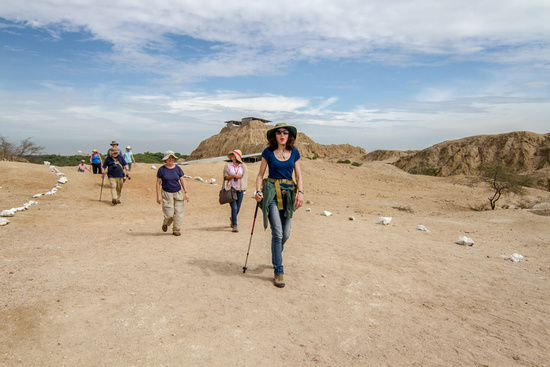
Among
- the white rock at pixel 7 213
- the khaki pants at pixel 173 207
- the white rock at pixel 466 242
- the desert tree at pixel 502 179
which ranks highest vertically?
the desert tree at pixel 502 179

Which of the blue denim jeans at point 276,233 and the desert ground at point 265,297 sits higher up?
the blue denim jeans at point 276,233

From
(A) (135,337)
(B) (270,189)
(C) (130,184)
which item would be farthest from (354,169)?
(A) (135,337)

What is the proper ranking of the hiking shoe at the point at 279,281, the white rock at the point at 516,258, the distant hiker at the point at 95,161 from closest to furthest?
the hiking shoe at the point at 279,281 < the white rock at the point at 516,258 < the distant hiker at the point at 95,161

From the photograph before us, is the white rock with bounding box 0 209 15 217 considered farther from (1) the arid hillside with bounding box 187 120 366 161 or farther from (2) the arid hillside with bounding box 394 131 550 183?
(1) the arid hillside with bounding box 187 120 366 161

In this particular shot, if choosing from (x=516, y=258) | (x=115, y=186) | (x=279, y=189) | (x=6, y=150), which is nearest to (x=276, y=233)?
(x=279, y=189)

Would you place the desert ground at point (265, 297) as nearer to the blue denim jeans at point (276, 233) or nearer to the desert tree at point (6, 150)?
the blue denim jeans at point (276, 233)

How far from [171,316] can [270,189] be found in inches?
77.0

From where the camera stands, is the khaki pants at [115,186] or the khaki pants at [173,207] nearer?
the khaki pants at [173,207]

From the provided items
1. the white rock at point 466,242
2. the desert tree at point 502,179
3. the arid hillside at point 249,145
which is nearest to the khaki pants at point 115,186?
the white rock at point 466,242

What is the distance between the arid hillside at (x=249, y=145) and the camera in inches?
2339

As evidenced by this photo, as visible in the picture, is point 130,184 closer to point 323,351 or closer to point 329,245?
point 329,245

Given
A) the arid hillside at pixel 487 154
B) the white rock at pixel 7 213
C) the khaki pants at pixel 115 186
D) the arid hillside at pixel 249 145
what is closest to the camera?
the white rock at pixel 7 213

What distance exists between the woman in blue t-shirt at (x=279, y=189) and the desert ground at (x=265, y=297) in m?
0.52

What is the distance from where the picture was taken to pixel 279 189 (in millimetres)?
4648
